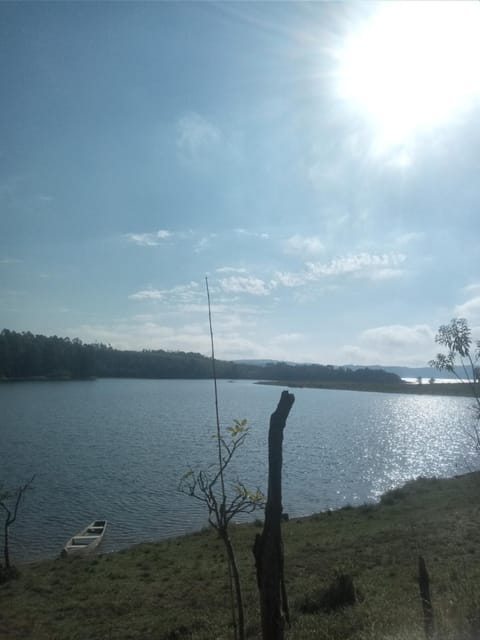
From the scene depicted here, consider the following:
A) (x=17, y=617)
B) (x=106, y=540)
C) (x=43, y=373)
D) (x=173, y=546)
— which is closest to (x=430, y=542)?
(x=173, y=546)

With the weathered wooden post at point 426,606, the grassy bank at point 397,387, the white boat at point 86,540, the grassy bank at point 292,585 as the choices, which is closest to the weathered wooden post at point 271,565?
the grassy bank at point 292,585

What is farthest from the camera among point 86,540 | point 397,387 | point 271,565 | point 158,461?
point 397,387

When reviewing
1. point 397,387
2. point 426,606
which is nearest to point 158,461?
point 426,606

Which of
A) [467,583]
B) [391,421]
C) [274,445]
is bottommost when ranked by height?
[391,421]

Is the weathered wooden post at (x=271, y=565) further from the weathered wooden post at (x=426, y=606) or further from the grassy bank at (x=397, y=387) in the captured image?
the grassy bank at (x=397, y=387)

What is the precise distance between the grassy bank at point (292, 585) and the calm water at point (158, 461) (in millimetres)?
5001

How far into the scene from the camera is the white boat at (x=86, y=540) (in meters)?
20.9

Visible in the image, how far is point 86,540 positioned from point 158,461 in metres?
19.4

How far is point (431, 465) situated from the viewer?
4628 cm

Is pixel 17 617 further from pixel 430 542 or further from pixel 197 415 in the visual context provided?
pixel 197 415

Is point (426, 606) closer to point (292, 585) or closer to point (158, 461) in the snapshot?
point (292, 585)

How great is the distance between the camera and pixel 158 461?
41.2m

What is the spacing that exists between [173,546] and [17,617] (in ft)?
27.9

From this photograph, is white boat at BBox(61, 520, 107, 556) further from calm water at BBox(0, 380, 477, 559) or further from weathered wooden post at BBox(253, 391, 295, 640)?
weathered wooden post at BBox(253, 391, 295, 640)
